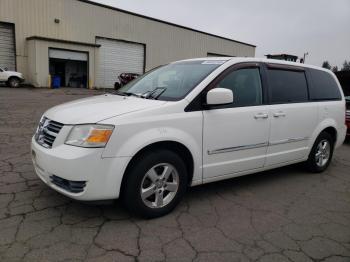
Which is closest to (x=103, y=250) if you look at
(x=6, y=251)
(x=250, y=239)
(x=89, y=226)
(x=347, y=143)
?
(x=89, y=226)

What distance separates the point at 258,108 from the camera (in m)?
4.13

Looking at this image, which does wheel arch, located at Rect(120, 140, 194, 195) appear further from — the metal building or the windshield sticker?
the metal building

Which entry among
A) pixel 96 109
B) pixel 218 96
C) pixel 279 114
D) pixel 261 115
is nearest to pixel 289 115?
pixel 279 114

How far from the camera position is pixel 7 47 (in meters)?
22.8

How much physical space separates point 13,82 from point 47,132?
20.5 metres

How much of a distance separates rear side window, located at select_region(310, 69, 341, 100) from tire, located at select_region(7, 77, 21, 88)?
20695mm

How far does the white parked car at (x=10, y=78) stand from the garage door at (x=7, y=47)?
2300mm

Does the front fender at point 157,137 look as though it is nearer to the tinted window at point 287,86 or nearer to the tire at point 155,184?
the tire at point 155,184

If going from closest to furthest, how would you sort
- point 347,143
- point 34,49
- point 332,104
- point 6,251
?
1. point 6,251
2. point 332,104
3. point 347,143
4. point 34,49

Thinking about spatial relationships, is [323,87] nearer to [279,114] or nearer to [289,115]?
[289,115]

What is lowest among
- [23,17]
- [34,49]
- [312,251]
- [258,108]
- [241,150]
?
[312,251]

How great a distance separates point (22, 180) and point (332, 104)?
16.3 feet

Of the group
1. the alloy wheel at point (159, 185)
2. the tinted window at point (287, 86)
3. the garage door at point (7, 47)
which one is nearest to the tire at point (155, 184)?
the alloy wheel at point (159, 185)

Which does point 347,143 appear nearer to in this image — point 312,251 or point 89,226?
point 312,251
